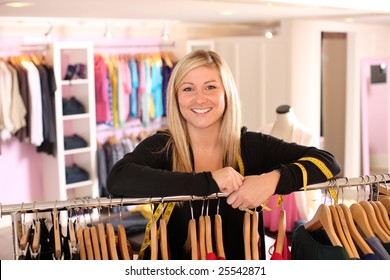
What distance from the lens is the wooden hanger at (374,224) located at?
1.75 metres

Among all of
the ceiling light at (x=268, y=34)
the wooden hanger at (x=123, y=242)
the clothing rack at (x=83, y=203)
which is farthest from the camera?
the ceiling light at (x=268, y=34)

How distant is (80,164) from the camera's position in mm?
5742

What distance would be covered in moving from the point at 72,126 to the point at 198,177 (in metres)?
4.27

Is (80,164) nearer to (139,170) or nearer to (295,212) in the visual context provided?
(295,212)

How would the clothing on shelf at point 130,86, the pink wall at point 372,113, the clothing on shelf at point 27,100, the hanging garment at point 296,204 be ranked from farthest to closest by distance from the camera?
the pink wall at point 372,113
the clothing on shelf at point 130,86
the clothing on shelf at point 27,100
the hanging garment at point 296,204

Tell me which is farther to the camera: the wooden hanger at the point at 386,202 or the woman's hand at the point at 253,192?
the wooden hanger at the point at 386,202

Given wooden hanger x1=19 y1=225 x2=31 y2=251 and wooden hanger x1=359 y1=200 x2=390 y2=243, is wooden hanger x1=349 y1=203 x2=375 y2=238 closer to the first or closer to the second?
wooden hanger x1=359 y1=200 x2=390 y2=243

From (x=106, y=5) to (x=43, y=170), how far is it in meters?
2.44

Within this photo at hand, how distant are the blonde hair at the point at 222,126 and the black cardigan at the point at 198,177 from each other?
0.04m

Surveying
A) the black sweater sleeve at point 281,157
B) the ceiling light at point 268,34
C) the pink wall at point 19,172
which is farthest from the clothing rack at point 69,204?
the ceiling light at point 268,34

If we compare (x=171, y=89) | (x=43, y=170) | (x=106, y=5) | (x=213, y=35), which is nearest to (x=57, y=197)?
(x=43, y=170)

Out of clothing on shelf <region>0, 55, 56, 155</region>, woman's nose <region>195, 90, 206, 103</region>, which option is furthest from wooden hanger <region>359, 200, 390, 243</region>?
clothing on shelf <region>0, 55, 56, 155</region>

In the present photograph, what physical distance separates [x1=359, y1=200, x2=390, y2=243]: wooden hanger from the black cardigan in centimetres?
15

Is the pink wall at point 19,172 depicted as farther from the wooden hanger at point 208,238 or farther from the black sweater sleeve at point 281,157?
the wooden hanger at point 208,238
